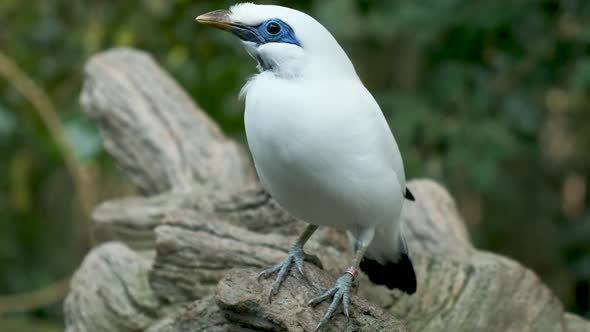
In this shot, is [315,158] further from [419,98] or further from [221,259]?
[419,98]

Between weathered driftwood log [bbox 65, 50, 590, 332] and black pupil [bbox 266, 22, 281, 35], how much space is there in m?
0.75

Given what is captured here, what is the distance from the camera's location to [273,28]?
8.96 ft

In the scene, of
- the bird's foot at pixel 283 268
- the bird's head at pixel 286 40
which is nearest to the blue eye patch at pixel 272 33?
the bird's head at pixel 286 40

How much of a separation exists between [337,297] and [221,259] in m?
0.81

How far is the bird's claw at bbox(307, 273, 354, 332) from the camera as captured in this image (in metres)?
2.71

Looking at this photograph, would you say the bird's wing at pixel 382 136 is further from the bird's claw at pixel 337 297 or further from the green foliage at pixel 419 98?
the green foliage at pixel 419 98

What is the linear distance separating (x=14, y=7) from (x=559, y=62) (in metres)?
3.53

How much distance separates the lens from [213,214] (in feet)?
12.9

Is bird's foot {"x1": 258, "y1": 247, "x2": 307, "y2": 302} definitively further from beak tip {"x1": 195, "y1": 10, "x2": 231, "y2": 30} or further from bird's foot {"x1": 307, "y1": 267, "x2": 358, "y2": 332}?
beak tip {"x1": 195, "y1": 10, "x2": 231, "y2": 30}

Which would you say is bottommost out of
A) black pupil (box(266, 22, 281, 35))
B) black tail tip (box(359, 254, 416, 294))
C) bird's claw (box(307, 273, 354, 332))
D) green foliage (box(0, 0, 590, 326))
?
bird's claw (box(307, 273, 354, 332))

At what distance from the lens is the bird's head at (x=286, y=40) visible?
2711mm

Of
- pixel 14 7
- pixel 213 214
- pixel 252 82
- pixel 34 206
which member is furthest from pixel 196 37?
pixel 252 82

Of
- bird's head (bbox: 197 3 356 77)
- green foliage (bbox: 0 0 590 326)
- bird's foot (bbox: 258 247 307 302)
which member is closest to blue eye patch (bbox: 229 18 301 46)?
bird's head (bbox: 197 3 356 77)

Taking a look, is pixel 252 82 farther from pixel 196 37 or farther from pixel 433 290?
pixel 196 37
